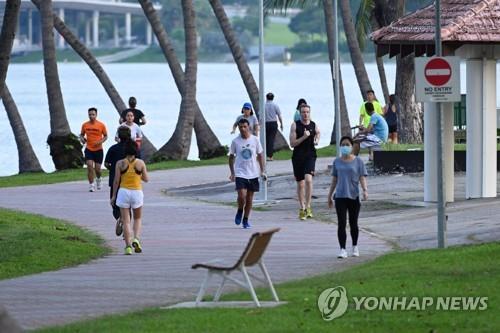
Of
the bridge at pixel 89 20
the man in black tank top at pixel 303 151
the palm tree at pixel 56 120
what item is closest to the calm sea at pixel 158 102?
the bridge at pixel 89 20

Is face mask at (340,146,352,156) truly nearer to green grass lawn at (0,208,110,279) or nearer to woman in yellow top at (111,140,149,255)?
woman in yellow top at (111,140,149,255)

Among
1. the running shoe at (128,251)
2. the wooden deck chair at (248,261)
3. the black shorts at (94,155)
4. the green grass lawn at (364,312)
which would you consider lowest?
the running shoe at (128,251)

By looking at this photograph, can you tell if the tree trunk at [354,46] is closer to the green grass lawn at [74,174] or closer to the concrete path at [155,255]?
the green grass lawn at [74,174]

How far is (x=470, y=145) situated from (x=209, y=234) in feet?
19.7

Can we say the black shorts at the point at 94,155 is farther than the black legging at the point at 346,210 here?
Yes

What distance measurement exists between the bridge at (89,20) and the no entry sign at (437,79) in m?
114

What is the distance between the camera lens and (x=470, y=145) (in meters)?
26.7

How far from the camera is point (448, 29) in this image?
24859 millimetres

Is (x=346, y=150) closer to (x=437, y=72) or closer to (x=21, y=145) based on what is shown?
(x=437, y=72)

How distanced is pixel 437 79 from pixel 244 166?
494cm

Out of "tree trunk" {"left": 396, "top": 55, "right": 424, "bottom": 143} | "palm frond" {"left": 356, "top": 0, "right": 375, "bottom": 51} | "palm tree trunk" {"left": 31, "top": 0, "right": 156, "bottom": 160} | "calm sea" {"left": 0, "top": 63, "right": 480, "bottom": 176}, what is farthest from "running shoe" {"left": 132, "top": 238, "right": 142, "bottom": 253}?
"calm sea" {"left": 0, "top": 63, "right": 480, "bottom": 176}

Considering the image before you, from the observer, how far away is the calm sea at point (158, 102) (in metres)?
74.9

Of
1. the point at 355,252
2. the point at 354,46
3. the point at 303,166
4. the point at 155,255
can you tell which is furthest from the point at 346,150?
the point at 354,46

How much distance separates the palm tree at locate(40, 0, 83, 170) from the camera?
4025 centimetres
